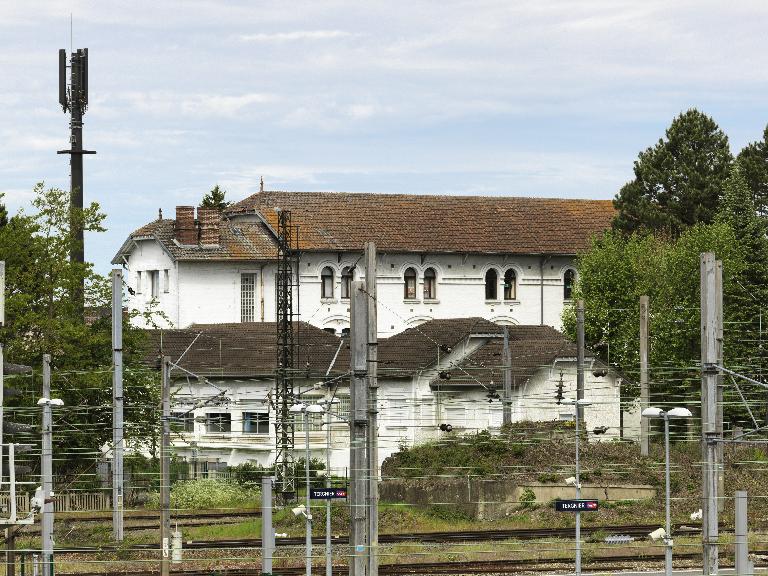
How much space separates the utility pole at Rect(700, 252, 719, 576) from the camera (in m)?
22.8

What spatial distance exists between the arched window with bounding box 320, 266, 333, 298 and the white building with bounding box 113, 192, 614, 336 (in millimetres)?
51

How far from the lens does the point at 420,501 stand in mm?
46594

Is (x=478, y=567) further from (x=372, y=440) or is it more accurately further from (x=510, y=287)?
(x=510, y=287)

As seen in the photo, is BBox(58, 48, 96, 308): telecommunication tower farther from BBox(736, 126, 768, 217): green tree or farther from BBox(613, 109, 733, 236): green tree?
BBox(736, 126, 768, 217): green tree

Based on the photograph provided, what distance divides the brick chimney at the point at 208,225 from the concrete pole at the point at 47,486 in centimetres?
3960

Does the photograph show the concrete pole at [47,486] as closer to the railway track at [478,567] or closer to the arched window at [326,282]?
the railway track at [478,567]

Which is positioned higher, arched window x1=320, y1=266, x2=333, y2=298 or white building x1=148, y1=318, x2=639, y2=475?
arched window x1=320, y1=266, x2=333, y2=298

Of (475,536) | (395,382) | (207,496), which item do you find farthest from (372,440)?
(395,382)

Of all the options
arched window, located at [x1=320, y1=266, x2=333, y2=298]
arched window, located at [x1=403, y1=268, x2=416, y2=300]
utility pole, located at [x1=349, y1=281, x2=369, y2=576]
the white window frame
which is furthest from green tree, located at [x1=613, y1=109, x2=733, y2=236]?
utility pole, located at [x1=349, y1=281, x2=369, y2=576]

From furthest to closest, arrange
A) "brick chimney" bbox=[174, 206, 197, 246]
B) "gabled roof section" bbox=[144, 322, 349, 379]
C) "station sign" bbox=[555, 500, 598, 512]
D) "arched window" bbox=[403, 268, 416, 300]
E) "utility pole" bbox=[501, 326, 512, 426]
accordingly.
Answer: "arched window" bbox=[403, 268, 416, 300], "brick chimney" bbox=[174, 206, 197, 246], "gabled roof section" bbox=[144, 322, 349, 379], "utility pole" bbox=[501, 326, 512, 426], "station sign" bbox=[555, 500, 598, 512]

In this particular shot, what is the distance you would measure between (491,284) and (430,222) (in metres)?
4.68

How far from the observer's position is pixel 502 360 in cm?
6084

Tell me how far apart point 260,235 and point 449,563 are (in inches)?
1879

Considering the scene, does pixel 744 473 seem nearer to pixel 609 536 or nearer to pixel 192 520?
pixel 609 536
